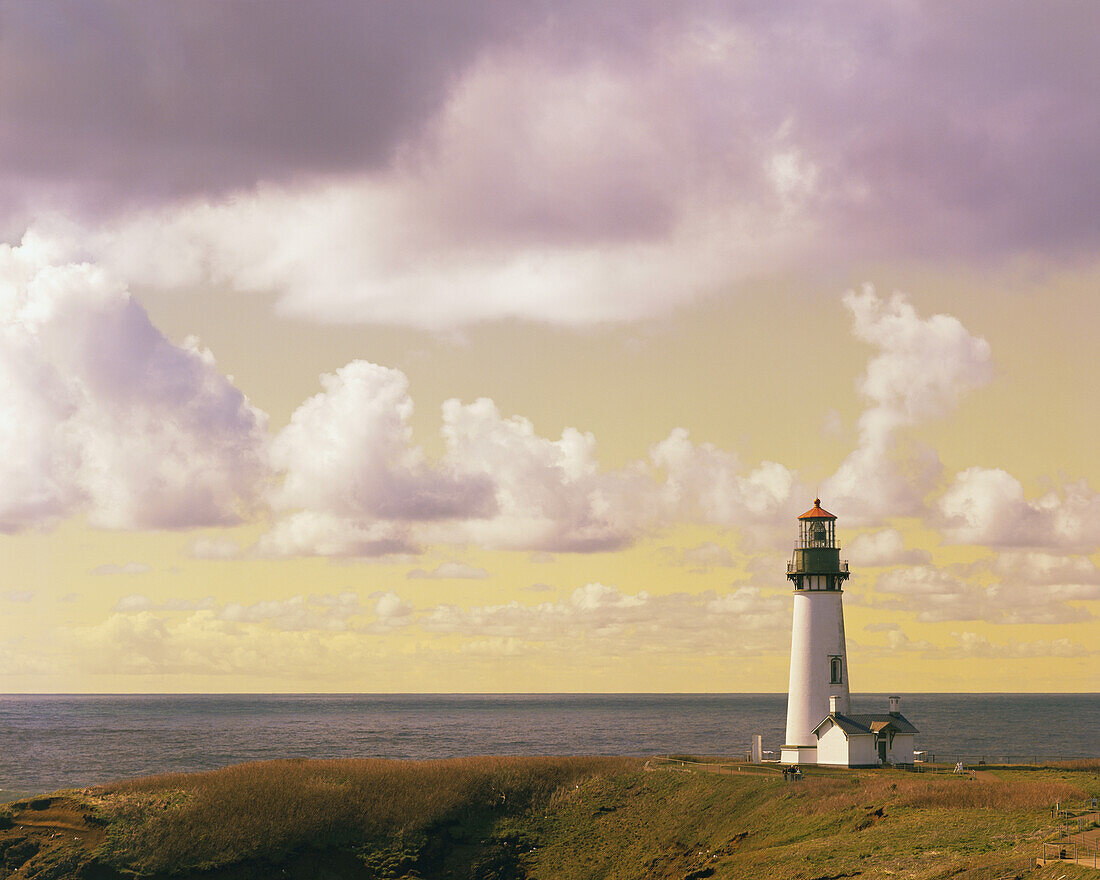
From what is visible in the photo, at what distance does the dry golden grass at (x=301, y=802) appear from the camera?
5028 cm

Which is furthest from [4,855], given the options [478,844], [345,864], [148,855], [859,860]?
[859,860]

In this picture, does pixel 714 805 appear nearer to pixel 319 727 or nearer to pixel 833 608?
pixel 833 608

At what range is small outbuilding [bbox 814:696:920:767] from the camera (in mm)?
61312

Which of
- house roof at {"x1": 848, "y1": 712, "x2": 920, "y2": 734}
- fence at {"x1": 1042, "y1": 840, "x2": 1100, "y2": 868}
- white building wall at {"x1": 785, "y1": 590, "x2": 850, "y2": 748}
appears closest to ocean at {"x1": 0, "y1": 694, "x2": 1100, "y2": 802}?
house roof at {"x1": 848, "y1": 712, "x2": 920, "y2": 734}

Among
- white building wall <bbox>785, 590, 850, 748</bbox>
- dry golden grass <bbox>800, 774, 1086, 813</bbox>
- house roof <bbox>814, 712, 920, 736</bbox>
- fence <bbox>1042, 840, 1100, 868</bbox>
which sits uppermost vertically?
white building wall <bbox>785, 590, 850, 748</bbox>

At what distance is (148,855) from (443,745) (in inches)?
3223

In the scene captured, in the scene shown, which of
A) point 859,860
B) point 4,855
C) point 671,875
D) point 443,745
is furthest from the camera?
point 443,745

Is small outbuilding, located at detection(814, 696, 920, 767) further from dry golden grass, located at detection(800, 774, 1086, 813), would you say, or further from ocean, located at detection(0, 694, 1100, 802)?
ocean, located at detection(0, 694, 1100, 802)

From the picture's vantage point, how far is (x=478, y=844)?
52844mm

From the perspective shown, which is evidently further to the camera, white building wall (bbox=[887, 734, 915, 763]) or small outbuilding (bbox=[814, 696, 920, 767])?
white building wall (bbox=[887, 734, 915, 763])

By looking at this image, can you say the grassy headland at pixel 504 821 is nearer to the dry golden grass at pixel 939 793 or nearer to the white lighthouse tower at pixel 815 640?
the dry golden grass at pixel 939 793

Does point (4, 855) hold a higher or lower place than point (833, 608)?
lower

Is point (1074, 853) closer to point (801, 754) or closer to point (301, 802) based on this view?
point (801, 754)

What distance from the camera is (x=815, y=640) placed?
6444 centimetres
